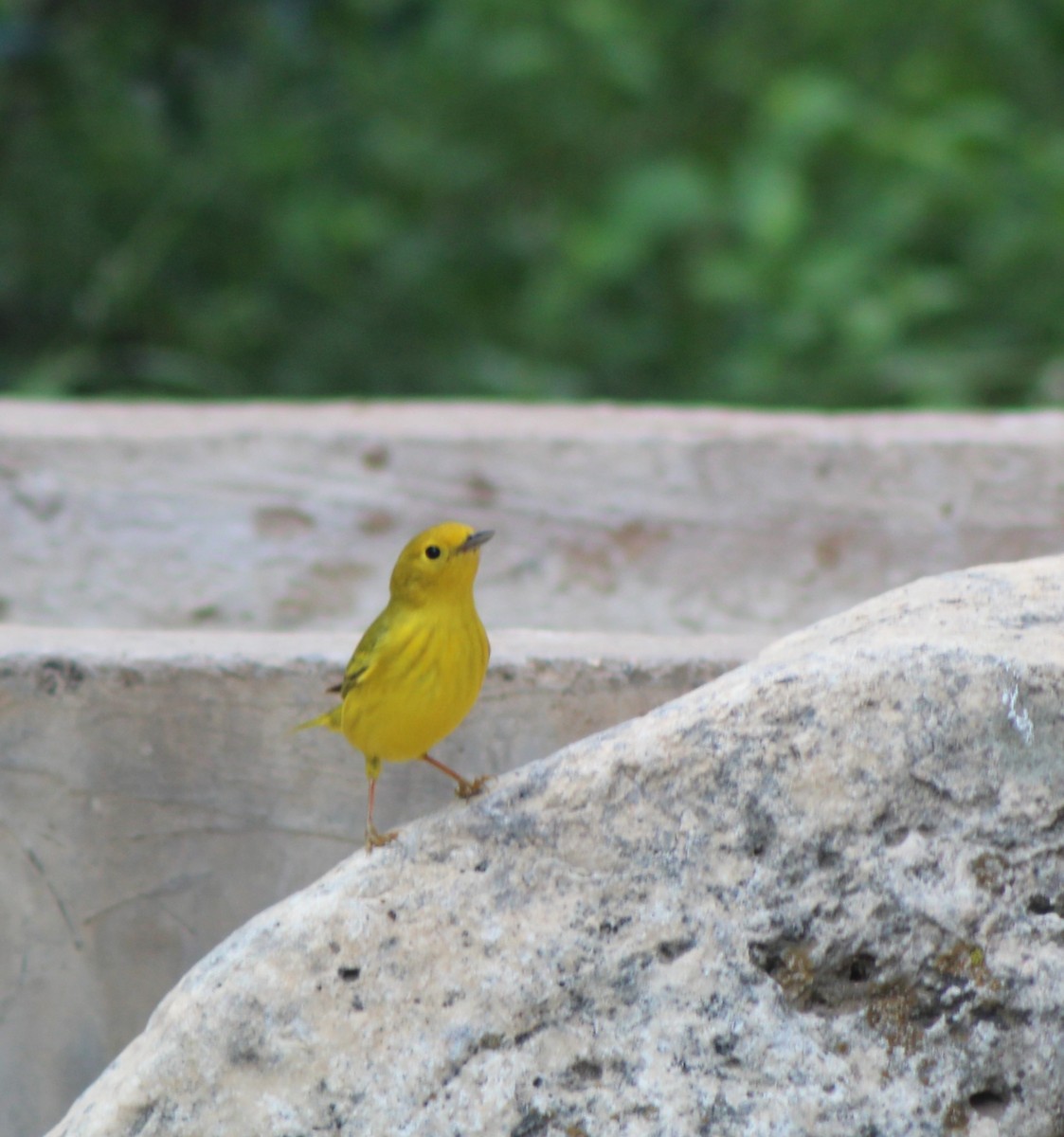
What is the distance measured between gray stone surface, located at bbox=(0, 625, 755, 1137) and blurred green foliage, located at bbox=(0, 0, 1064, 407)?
12.2 feet

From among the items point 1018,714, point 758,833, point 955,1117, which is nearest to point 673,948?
point 758,833

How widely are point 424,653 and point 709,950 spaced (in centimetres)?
47

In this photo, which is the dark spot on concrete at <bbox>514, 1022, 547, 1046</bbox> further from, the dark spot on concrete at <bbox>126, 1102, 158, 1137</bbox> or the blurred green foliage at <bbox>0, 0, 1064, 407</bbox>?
the blurred green foliage at <bbox>0, 0, 1064, 407</bbox>

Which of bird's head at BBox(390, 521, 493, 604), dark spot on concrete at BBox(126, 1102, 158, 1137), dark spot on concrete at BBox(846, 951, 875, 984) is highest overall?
bird's head at BBox(390, 521, 493, 604)

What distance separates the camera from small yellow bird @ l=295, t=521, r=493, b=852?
5.64 feet

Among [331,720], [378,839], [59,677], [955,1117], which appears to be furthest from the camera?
[59,677]

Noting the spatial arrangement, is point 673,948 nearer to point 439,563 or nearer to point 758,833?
point 758,833

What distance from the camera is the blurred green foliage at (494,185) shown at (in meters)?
5.89

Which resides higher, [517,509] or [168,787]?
[168,787]

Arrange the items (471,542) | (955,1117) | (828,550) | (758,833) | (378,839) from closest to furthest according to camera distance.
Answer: (955,1117), (758,833), (378,839), (471,542), (828,550)

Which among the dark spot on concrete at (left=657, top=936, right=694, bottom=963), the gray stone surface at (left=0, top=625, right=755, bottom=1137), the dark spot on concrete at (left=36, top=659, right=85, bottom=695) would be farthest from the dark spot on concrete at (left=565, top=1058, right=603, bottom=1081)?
the dark spot on concrete at (left=36, top=659, right=85, bottom=695)

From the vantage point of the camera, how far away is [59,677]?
2.17m

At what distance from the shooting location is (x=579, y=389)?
6.17 m

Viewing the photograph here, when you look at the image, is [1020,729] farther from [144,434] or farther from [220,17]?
[220,17]
